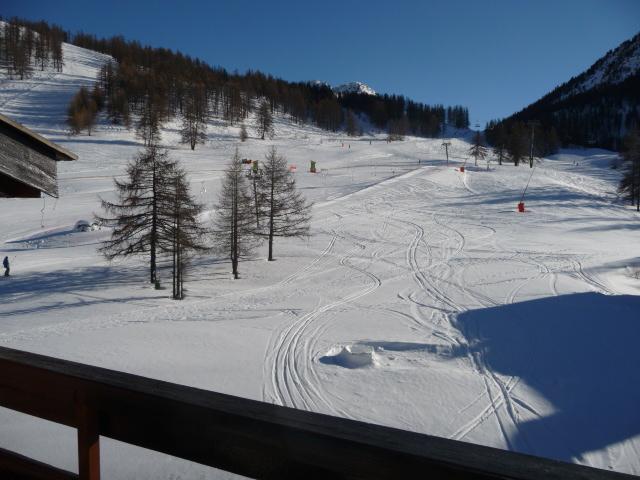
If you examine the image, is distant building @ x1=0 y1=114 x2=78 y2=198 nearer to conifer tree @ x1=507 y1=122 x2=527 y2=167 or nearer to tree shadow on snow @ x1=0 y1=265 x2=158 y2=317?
tree shadow on snow @ x1=0 y1=265 x2=158 y2=317

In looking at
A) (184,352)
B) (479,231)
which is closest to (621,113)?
(479,231)

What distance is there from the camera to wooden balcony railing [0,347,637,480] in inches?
47.1

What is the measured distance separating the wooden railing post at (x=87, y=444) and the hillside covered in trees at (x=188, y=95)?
71855mm

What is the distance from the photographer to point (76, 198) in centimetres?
4266

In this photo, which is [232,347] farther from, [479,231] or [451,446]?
[479,231]

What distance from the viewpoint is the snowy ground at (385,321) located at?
9820 mm

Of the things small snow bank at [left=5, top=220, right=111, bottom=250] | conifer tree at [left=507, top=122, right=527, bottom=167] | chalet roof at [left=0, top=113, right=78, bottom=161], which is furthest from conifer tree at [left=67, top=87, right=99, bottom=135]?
chalet roof at [left=0, top=113, right=78, bottom=161]

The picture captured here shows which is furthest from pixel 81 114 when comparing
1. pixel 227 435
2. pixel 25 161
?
pixel 227 435

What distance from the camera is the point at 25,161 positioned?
8.25ft

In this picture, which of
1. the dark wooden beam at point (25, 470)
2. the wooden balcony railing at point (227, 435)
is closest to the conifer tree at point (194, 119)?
the dark wooden beam at point (25, 470)

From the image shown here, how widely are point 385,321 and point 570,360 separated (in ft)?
21.4

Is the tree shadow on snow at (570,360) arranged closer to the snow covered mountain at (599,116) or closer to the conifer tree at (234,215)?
the conifer tree at (234,215)

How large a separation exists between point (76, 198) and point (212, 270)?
22.2m

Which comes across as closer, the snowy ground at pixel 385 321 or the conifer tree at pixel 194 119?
the snowy ground at pixel 385 321
